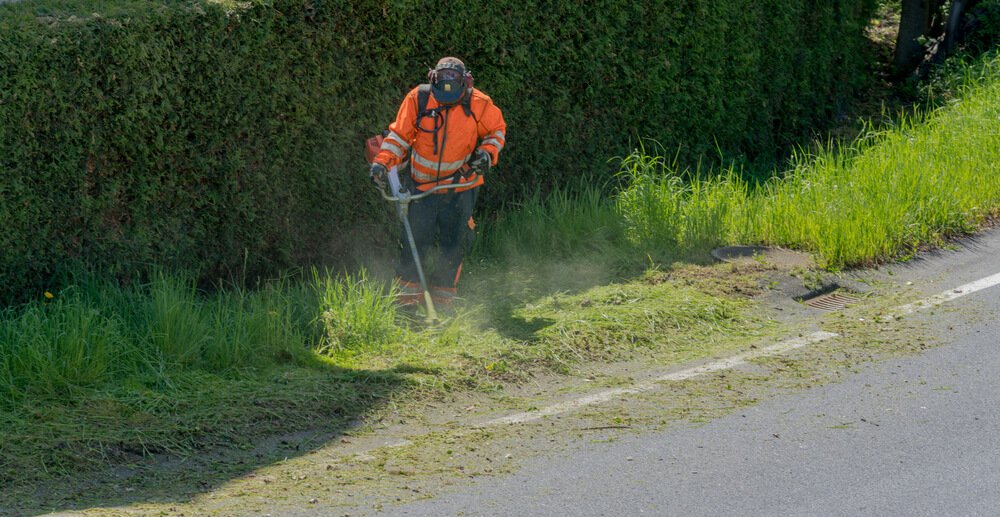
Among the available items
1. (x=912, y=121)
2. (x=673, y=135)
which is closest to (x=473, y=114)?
(x=673, y=135)

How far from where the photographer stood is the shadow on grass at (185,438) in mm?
4898

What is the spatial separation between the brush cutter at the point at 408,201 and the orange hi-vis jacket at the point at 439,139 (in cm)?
5

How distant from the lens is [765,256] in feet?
27.7

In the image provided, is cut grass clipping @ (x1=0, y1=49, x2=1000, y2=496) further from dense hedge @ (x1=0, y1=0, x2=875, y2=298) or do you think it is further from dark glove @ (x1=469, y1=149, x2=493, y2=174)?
dark glove @ (x1=469, y1=149, x2=493, y2=174)

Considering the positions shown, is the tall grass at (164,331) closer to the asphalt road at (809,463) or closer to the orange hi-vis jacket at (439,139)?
the orange hi-vis jacket at (439,139)

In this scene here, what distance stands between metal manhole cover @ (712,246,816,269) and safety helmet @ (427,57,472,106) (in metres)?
2.47

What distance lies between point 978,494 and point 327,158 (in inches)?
184

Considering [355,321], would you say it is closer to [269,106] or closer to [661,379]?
[269,106]

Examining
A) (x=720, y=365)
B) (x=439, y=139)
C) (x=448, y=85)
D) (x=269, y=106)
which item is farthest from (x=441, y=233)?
(x=720, y=365)

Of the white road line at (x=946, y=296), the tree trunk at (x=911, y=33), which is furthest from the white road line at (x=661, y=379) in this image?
the tree trunk at (x=911, y=33)

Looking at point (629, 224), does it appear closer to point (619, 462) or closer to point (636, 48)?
point (636, 48)

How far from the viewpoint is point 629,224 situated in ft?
29.1

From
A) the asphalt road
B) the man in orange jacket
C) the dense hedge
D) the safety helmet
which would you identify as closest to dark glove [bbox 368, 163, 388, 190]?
the man in orange jacket

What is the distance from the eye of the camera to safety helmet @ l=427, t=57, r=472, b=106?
7.08m
